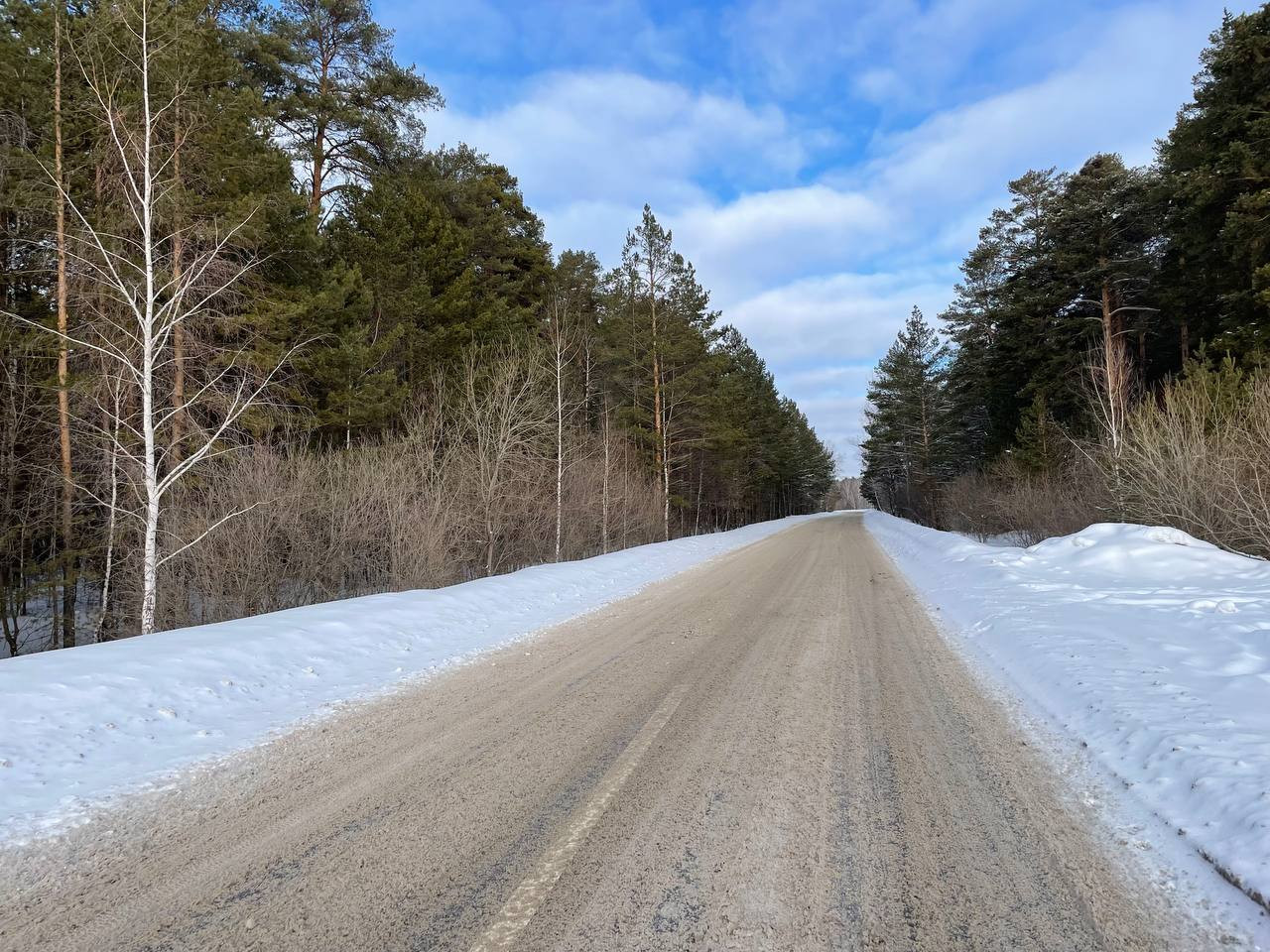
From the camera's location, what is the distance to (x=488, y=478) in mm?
16234

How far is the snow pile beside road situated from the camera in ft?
9.84

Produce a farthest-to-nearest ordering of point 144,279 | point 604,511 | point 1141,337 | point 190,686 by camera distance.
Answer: point 1141,337 → point 604,511 → point 144,279 → point 190,686

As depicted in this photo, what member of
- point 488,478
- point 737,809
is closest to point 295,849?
point 737,809

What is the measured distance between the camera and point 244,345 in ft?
38.4

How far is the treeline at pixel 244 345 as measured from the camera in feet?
32.8

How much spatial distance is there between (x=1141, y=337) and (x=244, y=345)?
1125 inches

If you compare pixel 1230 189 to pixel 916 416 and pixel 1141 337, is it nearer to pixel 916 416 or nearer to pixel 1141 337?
pixel 1141 337

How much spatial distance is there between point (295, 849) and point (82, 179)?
14315 mm

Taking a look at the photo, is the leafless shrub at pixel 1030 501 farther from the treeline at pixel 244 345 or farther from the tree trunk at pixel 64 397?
the tree trunk at pixel 64 397

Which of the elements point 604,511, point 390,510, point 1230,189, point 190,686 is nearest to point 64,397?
point 390,510

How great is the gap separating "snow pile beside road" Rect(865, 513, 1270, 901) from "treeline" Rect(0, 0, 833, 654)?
345 inches

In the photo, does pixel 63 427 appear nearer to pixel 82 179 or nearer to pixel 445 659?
pixel 82 179

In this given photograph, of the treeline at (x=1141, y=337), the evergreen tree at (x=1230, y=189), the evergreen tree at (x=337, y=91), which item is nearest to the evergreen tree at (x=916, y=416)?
the treeline at (x=1141, y=337)

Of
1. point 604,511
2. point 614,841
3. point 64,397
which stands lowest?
point 614,841
